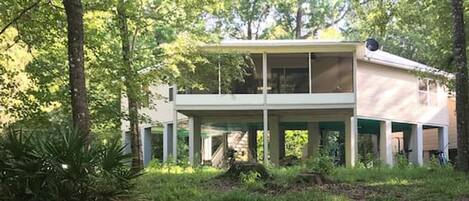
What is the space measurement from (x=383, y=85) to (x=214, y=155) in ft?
36.1

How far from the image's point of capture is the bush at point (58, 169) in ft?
25.7

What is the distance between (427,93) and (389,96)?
10.5 ft

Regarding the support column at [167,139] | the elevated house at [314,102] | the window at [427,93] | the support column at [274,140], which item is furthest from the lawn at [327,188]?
the window at [427,93]

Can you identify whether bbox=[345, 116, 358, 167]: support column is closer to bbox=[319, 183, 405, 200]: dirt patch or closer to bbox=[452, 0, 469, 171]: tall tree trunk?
bbox=[452, 0, 469, 171]: tall tree trunk

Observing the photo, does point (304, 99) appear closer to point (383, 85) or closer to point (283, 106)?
point (283, 106)

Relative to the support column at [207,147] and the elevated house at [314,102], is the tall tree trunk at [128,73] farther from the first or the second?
the support column at [207,147]

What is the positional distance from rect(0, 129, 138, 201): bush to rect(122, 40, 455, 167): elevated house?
12.4 metres

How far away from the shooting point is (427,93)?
98.3ft

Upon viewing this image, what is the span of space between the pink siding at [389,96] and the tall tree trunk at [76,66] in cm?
1763

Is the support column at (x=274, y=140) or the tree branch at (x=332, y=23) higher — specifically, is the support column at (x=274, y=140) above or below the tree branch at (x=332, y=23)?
below

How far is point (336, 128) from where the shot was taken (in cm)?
3138

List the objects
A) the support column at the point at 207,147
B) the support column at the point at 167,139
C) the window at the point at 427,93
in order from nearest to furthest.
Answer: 1. the support column at the point at 167,139
2. the window at the point at 427,93
3. the support column at the point at 207,147

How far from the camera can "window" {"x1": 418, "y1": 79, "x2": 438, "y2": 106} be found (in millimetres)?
29547

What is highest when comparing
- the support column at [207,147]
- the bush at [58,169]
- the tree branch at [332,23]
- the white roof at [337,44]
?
the tree branch at [332,23]
